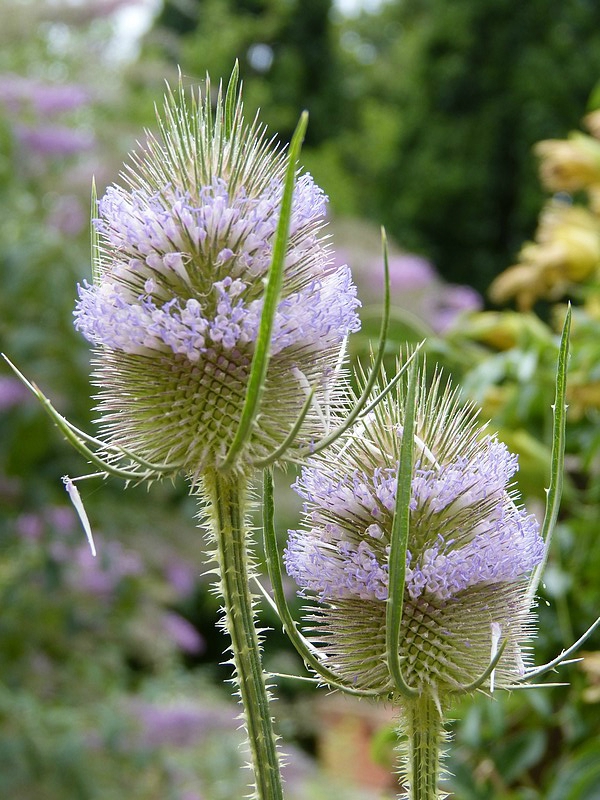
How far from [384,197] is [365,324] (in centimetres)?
971

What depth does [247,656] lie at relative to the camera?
2.47 ft

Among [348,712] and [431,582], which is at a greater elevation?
[348,712]

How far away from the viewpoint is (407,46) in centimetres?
1180

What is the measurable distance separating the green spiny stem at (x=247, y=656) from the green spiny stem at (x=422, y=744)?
11cm

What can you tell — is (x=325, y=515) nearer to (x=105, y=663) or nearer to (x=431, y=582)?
(x=431, y=582)

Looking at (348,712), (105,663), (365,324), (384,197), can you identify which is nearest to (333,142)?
(384,197)

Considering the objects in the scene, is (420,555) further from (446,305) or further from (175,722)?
(446,305)

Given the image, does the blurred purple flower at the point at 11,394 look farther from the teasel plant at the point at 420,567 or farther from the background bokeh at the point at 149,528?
the teasel plant at the point at 420,567

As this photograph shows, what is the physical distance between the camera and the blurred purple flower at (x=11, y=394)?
2705 mm

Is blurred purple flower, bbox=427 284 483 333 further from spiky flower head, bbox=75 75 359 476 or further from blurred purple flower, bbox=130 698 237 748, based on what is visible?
spiky flower head, bbox=75 75 359 476

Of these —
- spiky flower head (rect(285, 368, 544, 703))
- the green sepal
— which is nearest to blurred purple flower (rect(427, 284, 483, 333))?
spiky flower head (rect(285, 368, 544, 703))

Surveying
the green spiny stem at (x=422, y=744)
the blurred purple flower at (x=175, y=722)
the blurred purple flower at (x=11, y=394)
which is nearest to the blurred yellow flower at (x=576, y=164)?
the blurred purple flower at (x=11, y=394)

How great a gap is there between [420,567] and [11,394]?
2069mm

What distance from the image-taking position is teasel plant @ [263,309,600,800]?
81 cm
